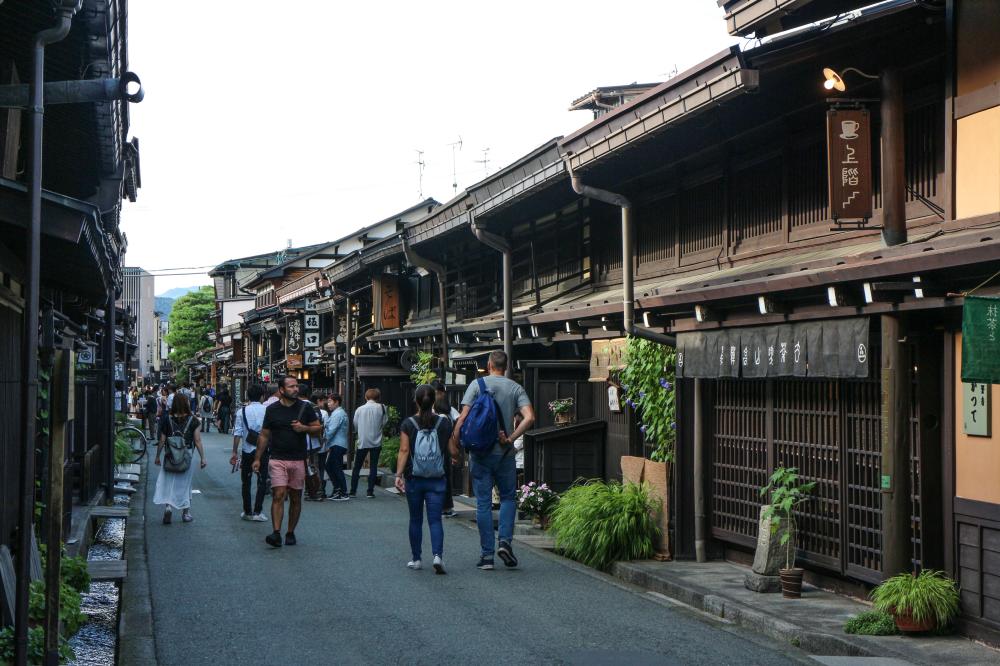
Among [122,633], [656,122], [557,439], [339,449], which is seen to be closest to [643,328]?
[656,122]

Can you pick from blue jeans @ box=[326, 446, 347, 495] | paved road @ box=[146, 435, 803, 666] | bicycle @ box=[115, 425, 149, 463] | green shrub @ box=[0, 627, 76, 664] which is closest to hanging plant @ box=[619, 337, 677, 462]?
paved road @ box=[146, 435, 803, 666]

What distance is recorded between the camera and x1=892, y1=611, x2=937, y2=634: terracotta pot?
887 cm

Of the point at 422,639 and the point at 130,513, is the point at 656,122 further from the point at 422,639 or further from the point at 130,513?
the point at 130,513

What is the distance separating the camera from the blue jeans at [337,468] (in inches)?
844

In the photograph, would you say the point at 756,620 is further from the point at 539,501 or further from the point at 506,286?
the point at 506,286

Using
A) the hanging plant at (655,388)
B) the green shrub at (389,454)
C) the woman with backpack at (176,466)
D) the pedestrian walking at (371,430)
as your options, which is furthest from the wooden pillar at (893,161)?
the green shrub at (389,454)

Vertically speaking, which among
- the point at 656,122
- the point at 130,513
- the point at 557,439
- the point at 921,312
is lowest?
the point at 130,513

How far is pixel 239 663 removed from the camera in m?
8.15

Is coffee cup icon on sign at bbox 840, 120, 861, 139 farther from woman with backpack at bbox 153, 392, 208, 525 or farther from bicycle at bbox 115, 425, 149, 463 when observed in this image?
bicycle at bbox 115, 425, 149, 463

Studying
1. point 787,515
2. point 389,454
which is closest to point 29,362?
point 787,515

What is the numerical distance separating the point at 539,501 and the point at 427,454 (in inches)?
170

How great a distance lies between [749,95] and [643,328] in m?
3.17

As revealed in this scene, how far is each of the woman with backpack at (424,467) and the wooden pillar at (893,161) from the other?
4997 millimetres

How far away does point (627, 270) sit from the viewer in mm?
14227
